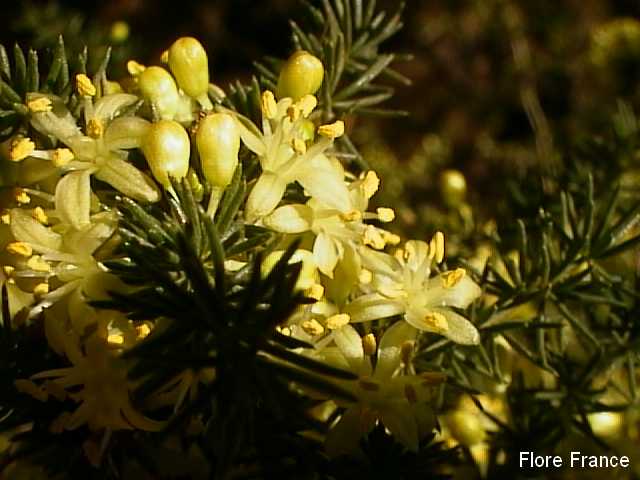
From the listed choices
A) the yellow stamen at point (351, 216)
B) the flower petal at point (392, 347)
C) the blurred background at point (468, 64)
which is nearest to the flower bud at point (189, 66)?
the yellow stamen at point (351, 216)

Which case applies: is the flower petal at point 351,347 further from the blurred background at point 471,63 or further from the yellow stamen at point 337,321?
the blurred background at point 471,63

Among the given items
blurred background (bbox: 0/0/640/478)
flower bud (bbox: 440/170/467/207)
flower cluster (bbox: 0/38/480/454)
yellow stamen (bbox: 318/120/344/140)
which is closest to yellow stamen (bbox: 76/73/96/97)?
flower cluster (bbox: 0/38/480/454)

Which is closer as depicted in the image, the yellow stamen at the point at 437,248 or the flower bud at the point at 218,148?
the flower bud at the point at 218,148

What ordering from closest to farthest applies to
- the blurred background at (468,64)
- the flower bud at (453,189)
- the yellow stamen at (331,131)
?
the yellow stamen at (331,131) → the flower bud at (453,189) → the blurred background at (468,64)

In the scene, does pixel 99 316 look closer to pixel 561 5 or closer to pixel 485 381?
pixel 485 381

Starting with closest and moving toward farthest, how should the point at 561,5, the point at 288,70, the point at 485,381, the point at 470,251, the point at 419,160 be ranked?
the point at 288,70
the point at 485,381
the point at 470,251
the point at 419,160
the point at 561,5

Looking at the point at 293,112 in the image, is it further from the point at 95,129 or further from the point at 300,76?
the point at 95,129

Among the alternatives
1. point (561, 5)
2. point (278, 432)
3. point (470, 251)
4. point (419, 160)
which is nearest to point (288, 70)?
point (278, 432)

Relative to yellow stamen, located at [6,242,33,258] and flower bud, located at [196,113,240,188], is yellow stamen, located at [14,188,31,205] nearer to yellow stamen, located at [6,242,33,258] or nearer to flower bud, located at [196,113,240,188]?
yellow stamen, located at [6,242,33,258]

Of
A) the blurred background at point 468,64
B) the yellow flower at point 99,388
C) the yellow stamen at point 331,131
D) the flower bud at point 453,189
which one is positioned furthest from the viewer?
the blurred background at point 468,64
